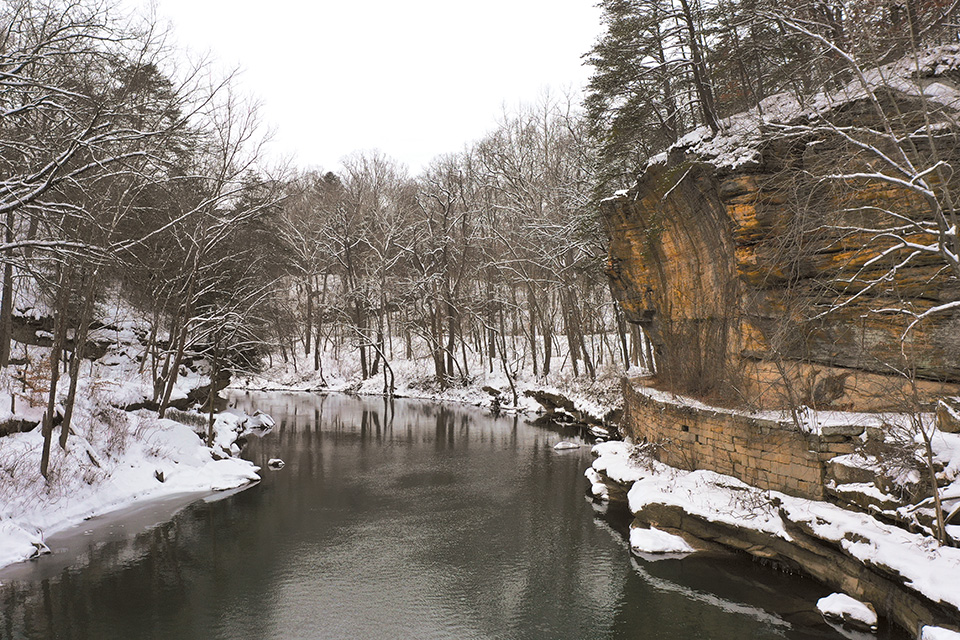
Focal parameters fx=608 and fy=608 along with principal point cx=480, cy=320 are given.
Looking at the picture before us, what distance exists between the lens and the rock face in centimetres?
895

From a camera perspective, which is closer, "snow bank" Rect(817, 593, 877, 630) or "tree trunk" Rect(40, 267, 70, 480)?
"snow bank" Rect(817, 593, 877, 630)

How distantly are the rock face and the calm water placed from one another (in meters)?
3.45

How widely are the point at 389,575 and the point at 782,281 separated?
28.0ft

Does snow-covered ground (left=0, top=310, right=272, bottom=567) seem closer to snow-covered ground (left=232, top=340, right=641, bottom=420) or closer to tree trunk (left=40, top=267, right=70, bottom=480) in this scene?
tree trunk (left=40, top=267, right=70, bottom=480)

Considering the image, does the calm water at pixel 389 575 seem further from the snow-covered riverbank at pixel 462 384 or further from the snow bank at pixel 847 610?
the snow-covered riverbank at pixel 462 384

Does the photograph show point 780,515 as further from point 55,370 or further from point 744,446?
point 55,370

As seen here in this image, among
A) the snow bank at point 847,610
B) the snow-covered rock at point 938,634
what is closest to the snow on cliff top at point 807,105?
the snow-covered rock at point 938,634

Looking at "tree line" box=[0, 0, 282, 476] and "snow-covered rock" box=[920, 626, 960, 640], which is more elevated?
"tree line" box=[0, 0, 282, 476]

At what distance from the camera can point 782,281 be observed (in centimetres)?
1118

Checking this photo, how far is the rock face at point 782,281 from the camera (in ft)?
29.3

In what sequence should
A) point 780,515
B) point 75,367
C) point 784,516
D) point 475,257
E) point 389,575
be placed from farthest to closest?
point 475,257, point 75,367, point 389,575, point 780,515, point 784,516

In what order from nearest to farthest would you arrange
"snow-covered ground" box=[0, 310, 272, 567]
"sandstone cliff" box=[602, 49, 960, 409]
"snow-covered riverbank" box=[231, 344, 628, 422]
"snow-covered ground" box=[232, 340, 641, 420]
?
"sandstone cliff" box=[602, 49, 960, 409], "snow-covered ground" box=[0, 310, 272, 567], "snow-covered riverbank" box=[231, 344, 628, 422], "snow-covered ground" box=[232, 340, 641, 420]

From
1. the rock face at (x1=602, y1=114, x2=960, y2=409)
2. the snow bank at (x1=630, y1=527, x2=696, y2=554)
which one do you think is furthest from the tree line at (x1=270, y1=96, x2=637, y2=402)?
the snow bank at (x1=630, y1=527, x2=696, y2=554)

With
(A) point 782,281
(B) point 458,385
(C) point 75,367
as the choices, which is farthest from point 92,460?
(B) point 458,385
